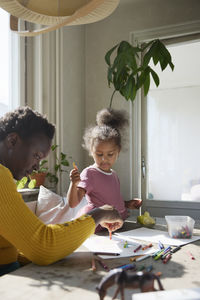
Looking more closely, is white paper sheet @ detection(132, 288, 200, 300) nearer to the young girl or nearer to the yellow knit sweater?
the yellow knit sweater

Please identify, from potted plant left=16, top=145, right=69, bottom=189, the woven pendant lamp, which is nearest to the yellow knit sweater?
the woven pendant lamp

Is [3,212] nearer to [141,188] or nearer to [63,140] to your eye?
[63,140]

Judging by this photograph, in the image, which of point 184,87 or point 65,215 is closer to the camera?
point 65,215

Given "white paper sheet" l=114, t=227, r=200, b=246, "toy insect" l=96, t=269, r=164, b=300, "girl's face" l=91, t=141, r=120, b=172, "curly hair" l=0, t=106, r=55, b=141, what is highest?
"curly hair" l=0, t=106, r=55, b=141

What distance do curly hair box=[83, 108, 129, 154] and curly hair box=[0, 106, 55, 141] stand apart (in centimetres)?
A: 62

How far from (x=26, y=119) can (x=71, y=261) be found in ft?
1.63

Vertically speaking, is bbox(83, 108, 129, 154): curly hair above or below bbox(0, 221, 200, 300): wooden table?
above

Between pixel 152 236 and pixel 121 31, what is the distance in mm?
2040

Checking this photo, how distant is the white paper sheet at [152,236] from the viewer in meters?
1.11

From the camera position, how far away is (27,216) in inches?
33.6

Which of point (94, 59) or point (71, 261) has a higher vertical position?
point (94, 59)

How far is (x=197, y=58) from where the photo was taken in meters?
2.49

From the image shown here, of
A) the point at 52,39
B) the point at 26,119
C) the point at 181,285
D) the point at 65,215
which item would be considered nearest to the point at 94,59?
the point at 52,39

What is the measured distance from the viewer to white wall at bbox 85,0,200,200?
247 centimetres
